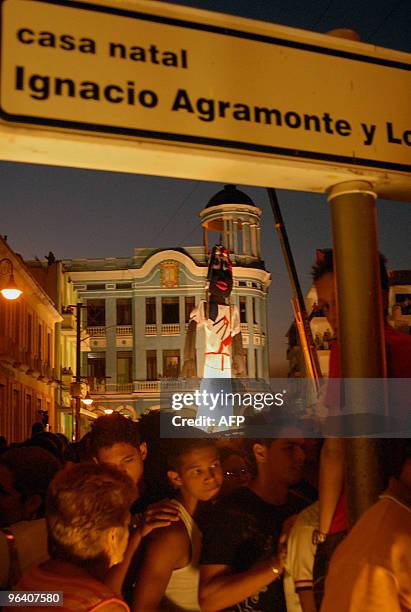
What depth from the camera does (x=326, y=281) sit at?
2934 mm

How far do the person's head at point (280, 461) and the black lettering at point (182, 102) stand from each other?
6.14 feet

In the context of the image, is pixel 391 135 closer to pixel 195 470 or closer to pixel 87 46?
pixel 87 46

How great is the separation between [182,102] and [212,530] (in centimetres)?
175

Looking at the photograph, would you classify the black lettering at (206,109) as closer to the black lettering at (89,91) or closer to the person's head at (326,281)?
the black lettering at (89,91)

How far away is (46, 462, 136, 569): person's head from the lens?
2438mm

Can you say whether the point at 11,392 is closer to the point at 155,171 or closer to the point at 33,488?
the point at 33,488

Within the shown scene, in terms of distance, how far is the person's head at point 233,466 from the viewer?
394 cm

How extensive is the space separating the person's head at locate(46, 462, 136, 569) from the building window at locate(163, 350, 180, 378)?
47972 millimetres

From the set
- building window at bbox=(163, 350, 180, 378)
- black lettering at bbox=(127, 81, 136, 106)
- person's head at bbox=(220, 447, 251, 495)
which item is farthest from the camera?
building window at bbox=(163, 350, 180, 378)

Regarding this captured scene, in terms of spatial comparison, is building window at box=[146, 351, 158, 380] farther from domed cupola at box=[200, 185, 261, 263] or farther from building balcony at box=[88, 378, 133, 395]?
domed cupola at box=[200, 185, 261, 263]

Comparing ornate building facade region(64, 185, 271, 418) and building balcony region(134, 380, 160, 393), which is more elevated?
ornate building facade region(64, 185, 271, 418)

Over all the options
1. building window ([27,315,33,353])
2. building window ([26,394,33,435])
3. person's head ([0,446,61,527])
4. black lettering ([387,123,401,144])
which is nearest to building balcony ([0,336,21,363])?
building window ([27,315,33,353])

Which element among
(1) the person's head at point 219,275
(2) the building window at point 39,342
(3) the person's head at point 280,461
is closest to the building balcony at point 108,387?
(2) the building window at point 39,342

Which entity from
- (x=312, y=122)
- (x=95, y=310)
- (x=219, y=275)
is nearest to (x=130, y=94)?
(x=312, y=122)
